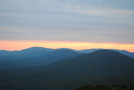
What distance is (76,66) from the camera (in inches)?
5645

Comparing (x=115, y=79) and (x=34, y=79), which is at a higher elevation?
(x=115, y=79)

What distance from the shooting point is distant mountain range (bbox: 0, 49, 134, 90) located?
99319 millimetres

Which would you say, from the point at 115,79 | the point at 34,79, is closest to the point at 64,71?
the point at 34,79

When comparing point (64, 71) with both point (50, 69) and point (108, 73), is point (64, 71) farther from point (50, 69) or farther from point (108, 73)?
point (108, 73)

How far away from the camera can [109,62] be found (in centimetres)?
14275

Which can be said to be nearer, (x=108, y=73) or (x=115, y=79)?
(x=115, y=79)

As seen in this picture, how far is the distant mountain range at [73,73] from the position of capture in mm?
99319

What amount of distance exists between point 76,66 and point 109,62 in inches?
1109

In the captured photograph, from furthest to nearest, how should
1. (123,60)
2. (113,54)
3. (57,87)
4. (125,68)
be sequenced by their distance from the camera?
(113,54) < (123,60) < (125,68) < (57,87)

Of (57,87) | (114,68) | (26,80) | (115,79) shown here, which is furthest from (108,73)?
(26,80)

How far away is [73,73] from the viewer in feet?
420

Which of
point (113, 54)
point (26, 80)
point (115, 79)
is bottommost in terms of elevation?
point (26, 80)

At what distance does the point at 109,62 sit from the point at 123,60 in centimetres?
1192

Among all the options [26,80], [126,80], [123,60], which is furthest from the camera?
[123,60]
